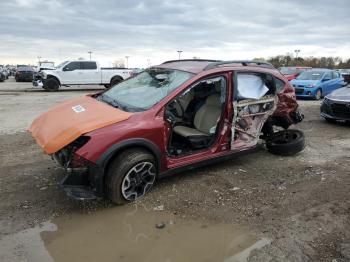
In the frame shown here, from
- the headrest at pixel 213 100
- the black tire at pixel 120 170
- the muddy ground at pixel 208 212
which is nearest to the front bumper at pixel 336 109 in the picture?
the muddy ground at pixel 208 212

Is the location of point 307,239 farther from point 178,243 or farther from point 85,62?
point 85,62

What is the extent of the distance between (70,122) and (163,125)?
117 cm

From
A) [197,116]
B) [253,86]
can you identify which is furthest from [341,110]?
[197,116]

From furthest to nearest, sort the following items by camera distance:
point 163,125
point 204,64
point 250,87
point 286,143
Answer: point 286,143 → point 250,87 → point 204,64 → point 163,125

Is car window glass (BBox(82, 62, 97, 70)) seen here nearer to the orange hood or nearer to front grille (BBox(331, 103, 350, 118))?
front grille (BBox(331, 103, 350, 118))

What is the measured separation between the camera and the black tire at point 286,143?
A: 6.48 meters

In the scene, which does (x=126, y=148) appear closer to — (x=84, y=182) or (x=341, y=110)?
(x=84, y=182)

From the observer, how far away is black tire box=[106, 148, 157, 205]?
4250 mm

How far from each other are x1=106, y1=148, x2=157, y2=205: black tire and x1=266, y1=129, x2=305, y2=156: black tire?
3075 millimetres

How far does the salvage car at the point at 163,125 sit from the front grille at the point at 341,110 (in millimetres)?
3115

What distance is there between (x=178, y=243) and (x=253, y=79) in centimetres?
319

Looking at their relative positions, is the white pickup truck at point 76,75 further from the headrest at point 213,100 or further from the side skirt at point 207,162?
the side skirt at point 207,162

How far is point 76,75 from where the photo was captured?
2195cm

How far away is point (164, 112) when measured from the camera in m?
4.72
